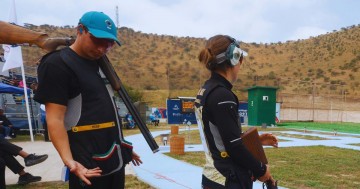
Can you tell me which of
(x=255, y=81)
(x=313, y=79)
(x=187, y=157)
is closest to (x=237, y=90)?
(x=255, y=81)

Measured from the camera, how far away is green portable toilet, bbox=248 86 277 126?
77.4 ft

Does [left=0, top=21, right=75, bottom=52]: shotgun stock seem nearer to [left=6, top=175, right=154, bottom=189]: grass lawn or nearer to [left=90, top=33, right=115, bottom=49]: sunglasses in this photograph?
[left=90, top=33, right=115, bottom=49]: sunglasses

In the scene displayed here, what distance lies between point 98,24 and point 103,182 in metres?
1.01

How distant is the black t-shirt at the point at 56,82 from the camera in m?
2.14

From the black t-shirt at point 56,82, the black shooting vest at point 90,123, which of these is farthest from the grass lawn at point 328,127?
the black t-shirt at point 56,82

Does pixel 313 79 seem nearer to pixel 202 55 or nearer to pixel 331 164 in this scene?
pixel 331 164

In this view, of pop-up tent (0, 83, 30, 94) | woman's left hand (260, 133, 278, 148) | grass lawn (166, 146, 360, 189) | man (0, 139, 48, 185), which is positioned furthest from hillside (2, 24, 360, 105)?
woman's left hand (260, 133, 278, 148)

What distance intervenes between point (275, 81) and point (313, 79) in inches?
402

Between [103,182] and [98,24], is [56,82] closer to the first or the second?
[98,24]

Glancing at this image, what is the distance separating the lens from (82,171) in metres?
2.03

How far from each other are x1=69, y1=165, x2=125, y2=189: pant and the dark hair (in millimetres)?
972

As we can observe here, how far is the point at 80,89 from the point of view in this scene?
7.28ft

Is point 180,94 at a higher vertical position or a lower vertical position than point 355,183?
higher

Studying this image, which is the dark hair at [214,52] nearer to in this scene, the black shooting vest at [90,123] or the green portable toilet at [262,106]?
the black shooting vest at [90,123]
